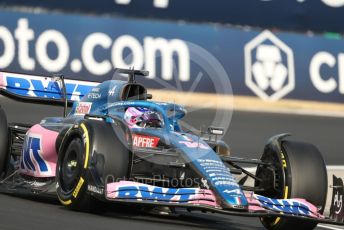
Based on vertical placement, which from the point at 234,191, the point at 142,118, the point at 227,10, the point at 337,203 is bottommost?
the point at 337,203

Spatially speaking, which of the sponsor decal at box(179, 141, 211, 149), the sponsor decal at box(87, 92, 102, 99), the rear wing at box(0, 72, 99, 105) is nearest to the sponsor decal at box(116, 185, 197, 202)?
the sponsor decal at box(179, 141, 211, 149)

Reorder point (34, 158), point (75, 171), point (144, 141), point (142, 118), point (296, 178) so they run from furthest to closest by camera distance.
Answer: point (34, 158), point (142, 118), point (144, 141), point (296, 178), point (75, 171)

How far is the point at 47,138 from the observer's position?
34.1 ft

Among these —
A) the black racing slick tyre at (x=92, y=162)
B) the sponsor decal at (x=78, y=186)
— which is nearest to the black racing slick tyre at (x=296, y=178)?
the black racing slick tyre at (x=92, y=162)

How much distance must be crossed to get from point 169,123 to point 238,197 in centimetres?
155

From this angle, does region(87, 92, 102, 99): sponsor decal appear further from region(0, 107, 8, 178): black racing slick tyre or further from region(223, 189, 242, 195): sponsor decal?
region(223, 189, 242, 195): sponsor decal

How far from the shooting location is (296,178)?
9391 millimetres

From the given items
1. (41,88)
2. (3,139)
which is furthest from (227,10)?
(3,139)

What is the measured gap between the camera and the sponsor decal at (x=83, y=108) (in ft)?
34.9

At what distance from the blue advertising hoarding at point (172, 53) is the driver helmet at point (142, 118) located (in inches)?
255

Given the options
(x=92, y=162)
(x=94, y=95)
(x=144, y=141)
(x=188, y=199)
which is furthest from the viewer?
(x=94, y=95)

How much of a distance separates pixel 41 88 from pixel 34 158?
1655 millimetres

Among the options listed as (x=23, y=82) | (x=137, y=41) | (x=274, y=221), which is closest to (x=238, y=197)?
(x=274, y=221)

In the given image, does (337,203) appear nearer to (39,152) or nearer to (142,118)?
(142,118)
